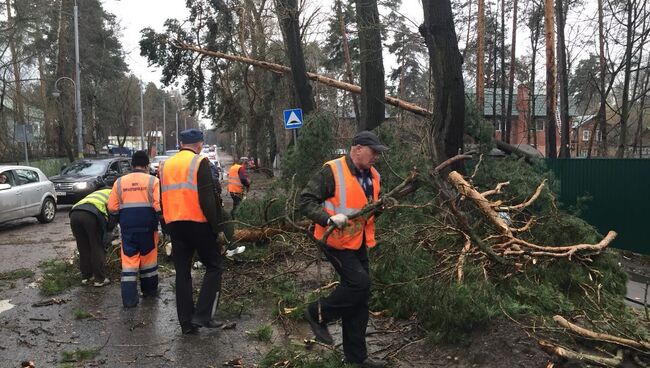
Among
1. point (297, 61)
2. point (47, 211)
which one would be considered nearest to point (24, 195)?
point (47, 211)

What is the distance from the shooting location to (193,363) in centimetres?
433

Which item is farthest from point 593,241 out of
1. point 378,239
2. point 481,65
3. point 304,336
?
point 481,65

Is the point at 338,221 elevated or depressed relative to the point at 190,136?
depressed

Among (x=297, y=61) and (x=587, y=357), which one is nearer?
(x=587, y=357)

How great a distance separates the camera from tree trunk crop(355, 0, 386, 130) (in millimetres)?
11266

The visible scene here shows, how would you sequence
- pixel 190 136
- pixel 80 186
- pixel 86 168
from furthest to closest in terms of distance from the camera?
1. pixel 86 168
2. pixel 80 186
3. pixel 190 136

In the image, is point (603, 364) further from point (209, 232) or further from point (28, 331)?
point (28, 331)

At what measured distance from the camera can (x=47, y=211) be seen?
13.8 meters

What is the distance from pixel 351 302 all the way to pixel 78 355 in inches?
87.8

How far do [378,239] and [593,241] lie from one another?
2231 mm

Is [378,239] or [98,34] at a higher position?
[98,34]

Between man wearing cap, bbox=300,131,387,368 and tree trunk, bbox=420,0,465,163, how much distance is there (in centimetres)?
466

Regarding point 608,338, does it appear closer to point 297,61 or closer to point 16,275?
point 16,275

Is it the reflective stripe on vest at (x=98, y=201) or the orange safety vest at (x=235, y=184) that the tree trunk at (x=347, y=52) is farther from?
the reflective stripe on vest at (x=98, y=201)
